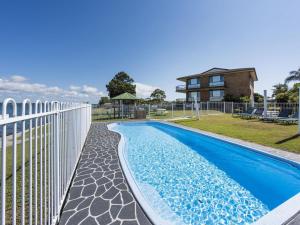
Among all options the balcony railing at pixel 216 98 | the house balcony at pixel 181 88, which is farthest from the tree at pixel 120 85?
the balcony railing at pixel 216 98

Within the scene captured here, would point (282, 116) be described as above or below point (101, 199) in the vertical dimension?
above

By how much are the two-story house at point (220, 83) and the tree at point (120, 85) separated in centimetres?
1682

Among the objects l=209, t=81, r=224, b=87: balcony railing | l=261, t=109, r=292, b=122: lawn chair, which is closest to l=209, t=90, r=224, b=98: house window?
l=209, t=81, r=224, b=87: balcony railing

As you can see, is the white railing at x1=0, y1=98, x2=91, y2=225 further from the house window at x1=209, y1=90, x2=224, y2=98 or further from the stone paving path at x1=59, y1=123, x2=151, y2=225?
the house window at x1=209, y1=90, x2=224, y2=98

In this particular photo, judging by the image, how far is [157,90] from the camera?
171ft

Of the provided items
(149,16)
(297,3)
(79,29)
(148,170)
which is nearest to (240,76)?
(297,3)

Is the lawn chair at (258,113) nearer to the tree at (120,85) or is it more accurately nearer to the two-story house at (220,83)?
the two-story house at (220,83)

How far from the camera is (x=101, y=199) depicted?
9.77 feet

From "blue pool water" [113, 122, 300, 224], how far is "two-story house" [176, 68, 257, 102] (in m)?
27.9

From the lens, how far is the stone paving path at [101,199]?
2.46 metres

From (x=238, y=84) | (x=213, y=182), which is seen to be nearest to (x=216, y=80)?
(x=238, y=84)

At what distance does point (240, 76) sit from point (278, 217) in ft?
111

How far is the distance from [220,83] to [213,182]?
3236cm

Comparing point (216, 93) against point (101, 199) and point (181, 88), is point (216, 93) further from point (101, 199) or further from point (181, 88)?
point (101, 199)
